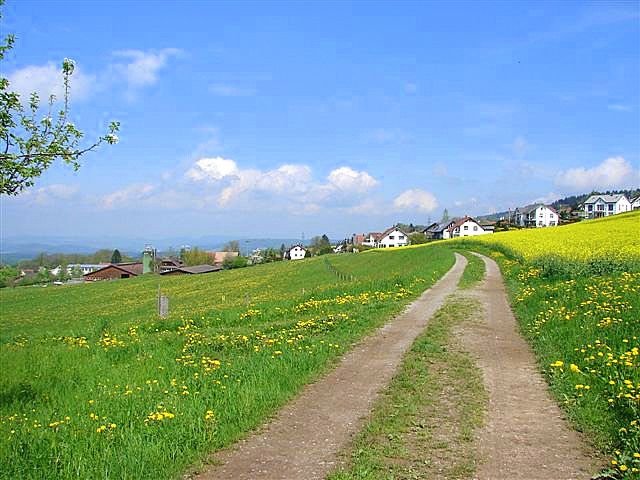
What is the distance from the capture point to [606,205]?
149 m

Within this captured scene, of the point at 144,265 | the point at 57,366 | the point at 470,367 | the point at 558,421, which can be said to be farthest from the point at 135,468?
the point at 144,265

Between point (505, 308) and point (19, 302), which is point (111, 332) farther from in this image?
point (19, 302)

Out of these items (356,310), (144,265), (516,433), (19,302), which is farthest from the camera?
(144,265)

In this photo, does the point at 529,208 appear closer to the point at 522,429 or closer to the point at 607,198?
the point at 607,198

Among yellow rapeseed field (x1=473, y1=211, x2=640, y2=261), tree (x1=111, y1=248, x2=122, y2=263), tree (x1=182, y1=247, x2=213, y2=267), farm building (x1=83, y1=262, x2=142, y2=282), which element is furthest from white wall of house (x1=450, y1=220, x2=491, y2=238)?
tree (x1=111, y1=248, x2=122, y2=263)

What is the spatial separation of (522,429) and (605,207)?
16167 centimetres

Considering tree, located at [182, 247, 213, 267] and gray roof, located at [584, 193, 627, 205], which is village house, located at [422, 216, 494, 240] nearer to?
gray roof, located at [584, 193, 627, 205]

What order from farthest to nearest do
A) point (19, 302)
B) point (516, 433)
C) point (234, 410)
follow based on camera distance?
point (19, 302) < point (234, 410) < point (516, 433)

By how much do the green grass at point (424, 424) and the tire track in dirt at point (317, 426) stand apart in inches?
9.5

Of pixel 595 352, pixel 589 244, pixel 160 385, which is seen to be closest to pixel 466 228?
pixel 589 244

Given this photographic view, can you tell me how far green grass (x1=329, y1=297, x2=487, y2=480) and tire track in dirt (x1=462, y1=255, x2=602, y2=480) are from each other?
0.61 feet

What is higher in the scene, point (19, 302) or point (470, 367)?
point (470, 367)

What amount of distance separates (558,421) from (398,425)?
1968mm

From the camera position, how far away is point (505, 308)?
16.1 meters
